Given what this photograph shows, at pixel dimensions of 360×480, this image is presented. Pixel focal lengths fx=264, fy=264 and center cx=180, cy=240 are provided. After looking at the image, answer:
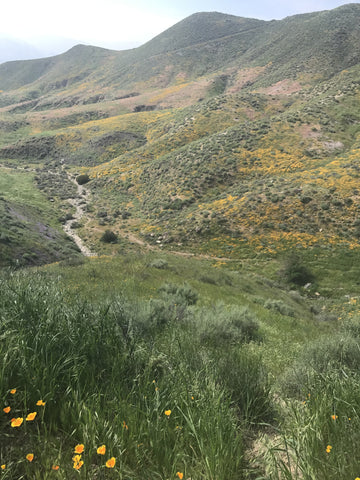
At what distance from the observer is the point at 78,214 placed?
41938mm

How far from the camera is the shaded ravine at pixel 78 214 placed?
30.7m

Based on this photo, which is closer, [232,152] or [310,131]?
[232,152]

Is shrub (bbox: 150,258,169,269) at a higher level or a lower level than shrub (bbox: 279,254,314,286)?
higher

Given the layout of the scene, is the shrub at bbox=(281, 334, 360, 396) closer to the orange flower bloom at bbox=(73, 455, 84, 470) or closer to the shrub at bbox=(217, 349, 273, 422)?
the shrub at bbox=(217, 349, 273, 422)

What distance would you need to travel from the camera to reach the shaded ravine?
30.7 m

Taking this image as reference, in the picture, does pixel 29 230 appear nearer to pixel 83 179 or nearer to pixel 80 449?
pixel 83 179

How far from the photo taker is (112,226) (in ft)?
124

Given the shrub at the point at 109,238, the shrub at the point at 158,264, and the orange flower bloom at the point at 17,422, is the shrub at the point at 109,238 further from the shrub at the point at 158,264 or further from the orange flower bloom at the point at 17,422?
the orange flower bloom at the point at 17,422

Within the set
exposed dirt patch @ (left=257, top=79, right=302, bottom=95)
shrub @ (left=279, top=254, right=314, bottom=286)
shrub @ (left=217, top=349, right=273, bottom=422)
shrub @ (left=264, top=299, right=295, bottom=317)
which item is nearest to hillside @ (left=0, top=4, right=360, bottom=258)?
exposed dirt patch @ (left=257, top=79, right=302, bottom=95)

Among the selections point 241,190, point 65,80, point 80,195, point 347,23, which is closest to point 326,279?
point 241,190

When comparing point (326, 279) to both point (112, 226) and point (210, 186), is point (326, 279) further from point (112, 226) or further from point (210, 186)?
point (112, 226)

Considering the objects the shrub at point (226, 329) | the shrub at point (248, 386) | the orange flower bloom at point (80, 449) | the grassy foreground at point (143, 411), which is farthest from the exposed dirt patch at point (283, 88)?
the orange flower bloom at point (80, 449)

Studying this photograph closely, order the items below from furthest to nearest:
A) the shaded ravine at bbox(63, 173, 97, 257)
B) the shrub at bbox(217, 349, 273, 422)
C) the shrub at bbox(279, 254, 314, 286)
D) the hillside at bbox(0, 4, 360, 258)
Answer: the shaded ravine at bbox(63, 173, 97, 257), the hillside at bbox(0, 4, 360, 258), the shrub at bbox(279, 254, 314, 286), the shrub at bbox(217, 349, 273, 422)

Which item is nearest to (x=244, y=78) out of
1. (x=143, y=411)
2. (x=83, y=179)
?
(x=83, y=179)
